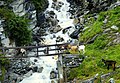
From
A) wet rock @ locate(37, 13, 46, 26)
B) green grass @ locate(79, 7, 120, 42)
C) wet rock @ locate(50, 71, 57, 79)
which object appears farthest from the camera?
wet rock @ locate(37, 13, 46, 26)

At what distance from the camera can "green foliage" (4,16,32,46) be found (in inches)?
1769

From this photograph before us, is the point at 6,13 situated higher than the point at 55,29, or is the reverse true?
the point at 6,13

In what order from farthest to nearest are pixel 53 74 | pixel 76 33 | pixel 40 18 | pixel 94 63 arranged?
pixel 40 18, pixel 76 33, pixel 53 74, pixel 94 63

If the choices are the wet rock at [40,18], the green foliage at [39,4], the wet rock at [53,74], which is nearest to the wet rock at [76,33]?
the wet rock at [40,18]

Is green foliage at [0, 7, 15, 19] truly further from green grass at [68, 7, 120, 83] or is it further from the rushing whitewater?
green grass at [68, 7, 120, 83]

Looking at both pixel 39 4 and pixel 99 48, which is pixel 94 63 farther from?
pixel 39 4

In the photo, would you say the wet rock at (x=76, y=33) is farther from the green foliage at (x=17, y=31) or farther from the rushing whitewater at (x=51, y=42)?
the green foliage at (x=17, y=31)

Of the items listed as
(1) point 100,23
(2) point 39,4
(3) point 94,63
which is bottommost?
(3) point 94,63

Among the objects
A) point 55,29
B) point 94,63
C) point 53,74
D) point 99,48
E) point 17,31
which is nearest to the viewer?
point 94,63

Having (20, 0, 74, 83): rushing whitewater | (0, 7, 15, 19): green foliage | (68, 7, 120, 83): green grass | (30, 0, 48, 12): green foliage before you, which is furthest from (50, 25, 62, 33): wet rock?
(0, 7, 15, 19): green foliage

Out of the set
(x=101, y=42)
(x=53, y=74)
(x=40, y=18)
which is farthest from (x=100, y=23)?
(x=53, y=74)

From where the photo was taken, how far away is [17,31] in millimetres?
45406

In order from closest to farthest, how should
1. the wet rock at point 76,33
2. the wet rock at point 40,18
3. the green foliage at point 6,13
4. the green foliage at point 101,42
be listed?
the green foliage at point 101,42 < the green foliage at point 6,13 < the wet rock at point 76,33 < the wet rock at point 40,18

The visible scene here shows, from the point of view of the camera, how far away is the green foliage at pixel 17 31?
1769 inches
